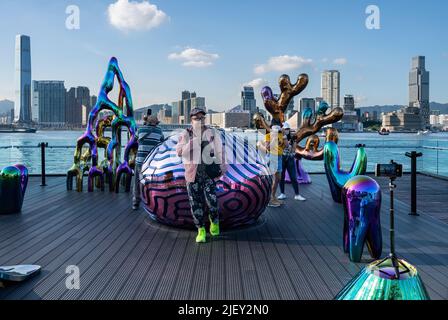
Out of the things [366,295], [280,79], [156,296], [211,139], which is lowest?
[156,296]

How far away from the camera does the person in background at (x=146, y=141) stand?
304 inches

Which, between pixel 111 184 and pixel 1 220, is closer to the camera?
pixel 1 220

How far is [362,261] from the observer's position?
4973 millimetres

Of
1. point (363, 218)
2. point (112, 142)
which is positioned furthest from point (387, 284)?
point (112, 142)

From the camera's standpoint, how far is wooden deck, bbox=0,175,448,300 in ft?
13.2

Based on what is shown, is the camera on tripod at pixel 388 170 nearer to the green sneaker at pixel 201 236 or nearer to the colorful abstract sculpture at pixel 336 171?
the green sneaker at pixel 201 236

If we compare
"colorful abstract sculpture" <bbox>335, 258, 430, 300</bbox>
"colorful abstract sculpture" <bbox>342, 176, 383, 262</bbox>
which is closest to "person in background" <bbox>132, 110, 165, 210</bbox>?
"colorful abstract sculpture" <bbox>342, 176, 383, 262</bbox>

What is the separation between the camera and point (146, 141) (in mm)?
A: 7812

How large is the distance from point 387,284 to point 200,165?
3864 millimetres

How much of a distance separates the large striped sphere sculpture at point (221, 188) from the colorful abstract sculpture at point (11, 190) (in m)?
2.86

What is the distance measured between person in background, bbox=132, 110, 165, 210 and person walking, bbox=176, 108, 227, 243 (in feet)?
6.74
